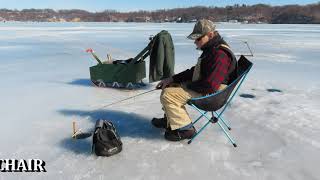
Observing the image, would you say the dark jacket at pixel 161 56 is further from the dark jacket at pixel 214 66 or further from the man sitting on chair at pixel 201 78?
the dark jacket at pixel 214 66

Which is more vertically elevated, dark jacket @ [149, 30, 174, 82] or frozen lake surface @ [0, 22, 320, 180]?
dark jacket @ [149, 30, 174, 82]

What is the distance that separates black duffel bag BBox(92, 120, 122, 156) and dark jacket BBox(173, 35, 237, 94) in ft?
2.69

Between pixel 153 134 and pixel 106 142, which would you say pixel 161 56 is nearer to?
pixel 153 134

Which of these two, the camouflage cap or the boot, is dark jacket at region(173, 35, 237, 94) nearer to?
the camouflage cap

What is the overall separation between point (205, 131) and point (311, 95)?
7.26 ft

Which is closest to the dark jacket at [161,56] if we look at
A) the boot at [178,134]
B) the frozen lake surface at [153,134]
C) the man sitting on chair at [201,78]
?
the frozen lake surface at [153,134]

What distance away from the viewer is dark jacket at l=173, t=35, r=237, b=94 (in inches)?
121

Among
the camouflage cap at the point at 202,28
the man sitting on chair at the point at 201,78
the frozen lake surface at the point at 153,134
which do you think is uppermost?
the camouflage cap at the point at 202,28

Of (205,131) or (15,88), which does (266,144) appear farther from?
(15,88)

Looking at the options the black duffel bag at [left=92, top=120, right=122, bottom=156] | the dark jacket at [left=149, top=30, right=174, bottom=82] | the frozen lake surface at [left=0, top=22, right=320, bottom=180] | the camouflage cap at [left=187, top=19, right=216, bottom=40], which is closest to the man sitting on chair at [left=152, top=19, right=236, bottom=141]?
the camouflage cap at [left=187, top=19, right=216, bottom=40]

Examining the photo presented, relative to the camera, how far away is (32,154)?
322cm

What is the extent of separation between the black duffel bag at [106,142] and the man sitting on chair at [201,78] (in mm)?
519

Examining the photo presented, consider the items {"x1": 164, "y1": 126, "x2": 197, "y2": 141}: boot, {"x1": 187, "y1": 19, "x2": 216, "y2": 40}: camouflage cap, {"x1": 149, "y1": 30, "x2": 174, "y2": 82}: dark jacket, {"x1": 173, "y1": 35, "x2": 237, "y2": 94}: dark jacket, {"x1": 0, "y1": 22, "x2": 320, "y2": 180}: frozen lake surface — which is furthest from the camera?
{"x1": 149, "y1": 30, "x2": 174, "y2": 82}: dark jacket

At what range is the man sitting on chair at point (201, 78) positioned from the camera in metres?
3.10
